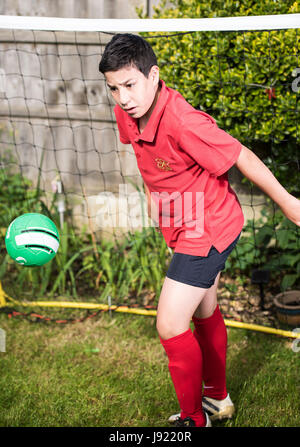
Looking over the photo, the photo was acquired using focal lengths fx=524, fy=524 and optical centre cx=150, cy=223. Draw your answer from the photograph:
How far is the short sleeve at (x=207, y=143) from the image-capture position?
202 centimetres

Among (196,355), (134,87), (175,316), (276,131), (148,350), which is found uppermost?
(134,87)

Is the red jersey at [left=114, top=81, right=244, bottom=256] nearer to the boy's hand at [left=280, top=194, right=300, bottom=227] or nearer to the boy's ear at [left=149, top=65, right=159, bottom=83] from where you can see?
the boy's ear at [left=149, top=65, right=159, bottom=83]

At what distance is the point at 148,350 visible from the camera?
10.7 ft

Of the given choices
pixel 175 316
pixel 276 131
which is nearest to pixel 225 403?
pixel 175 316

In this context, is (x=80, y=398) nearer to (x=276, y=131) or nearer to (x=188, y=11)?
(x=276, y=131)

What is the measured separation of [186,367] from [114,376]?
876mm

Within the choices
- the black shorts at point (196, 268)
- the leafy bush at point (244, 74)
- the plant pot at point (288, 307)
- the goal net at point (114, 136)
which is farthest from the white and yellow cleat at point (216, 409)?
the leafy bush at point (244, 74)

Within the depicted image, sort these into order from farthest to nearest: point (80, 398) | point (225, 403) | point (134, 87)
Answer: point (80, 398)
point (225, 403)
point (134, 87)

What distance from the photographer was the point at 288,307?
338 centimetres

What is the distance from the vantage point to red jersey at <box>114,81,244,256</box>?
204 centimetres

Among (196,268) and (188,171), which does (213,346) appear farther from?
(188,171)

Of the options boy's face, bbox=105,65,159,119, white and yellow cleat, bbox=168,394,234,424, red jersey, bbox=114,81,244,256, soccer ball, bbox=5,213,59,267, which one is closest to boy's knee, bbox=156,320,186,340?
red jersey, bbox=114,81,244,256

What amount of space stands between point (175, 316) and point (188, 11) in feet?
7.70

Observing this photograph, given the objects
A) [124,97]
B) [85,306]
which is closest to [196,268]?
[124,97]
